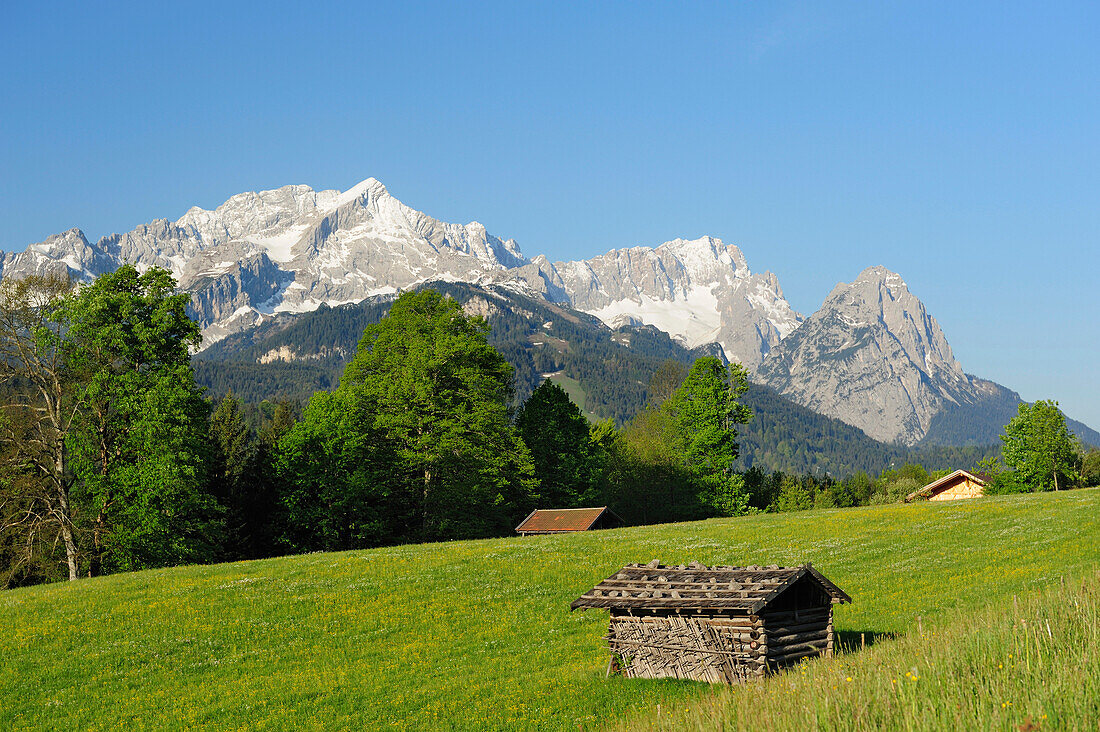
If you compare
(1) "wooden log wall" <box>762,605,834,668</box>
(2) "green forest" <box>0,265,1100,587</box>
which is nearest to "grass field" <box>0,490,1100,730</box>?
(1) "wooden log wall" <box>762,605,834,668</box>

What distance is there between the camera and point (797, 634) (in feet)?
73.6

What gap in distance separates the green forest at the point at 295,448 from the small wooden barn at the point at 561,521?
217cm

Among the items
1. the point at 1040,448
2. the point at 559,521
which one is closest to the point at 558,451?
the point at 559,521

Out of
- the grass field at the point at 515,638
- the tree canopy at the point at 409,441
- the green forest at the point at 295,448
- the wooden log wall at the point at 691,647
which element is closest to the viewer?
the grass field at the point at 515,638

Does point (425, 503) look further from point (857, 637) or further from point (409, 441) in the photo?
point (857, 637)

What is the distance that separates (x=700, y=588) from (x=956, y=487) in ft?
304

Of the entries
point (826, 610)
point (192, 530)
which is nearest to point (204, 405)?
point (192, 530)

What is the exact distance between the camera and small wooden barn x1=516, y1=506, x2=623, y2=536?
63125mm

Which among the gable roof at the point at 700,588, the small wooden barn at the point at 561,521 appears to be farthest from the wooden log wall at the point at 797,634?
the small wooden barn at the point at 561,521

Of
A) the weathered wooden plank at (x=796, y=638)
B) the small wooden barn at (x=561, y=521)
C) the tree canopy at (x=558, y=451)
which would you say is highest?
the tree canopy at (x=558, y=451)

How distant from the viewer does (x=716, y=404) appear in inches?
3066

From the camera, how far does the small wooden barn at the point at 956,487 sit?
98.9 m

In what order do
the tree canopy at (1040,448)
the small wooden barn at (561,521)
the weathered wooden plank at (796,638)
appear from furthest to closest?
the tree canopy at (1040,448) → the small wooden barn at (561,521) → the weathered wooden plank at (796,638)

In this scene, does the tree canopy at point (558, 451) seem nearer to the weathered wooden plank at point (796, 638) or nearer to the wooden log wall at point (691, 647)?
the wooden log wall at point (691, 647)
